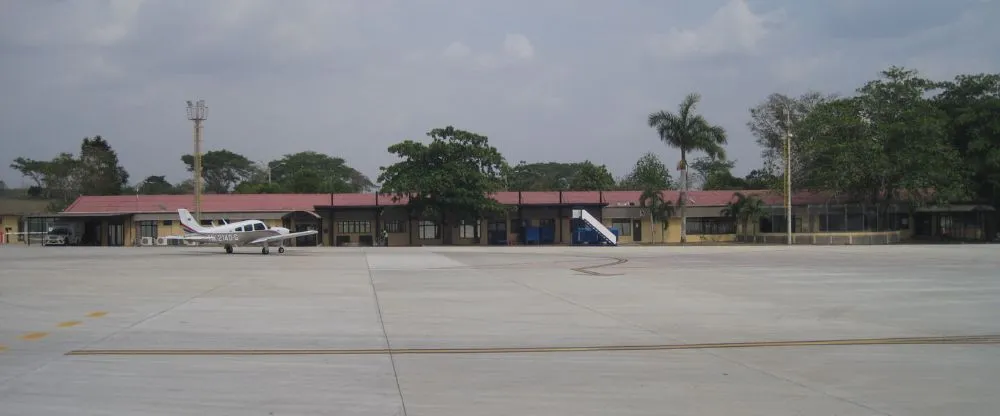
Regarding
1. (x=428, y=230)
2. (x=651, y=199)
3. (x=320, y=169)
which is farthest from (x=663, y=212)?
(x=320, y=169)

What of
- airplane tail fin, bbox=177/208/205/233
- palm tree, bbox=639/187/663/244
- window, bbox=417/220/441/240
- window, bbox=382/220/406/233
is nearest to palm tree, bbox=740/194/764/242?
palm tree, bbox=639/187/663/244

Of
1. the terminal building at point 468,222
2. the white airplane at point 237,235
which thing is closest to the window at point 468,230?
the terminal building at point 468,222

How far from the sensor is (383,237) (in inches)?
2462

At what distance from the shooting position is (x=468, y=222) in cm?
6378

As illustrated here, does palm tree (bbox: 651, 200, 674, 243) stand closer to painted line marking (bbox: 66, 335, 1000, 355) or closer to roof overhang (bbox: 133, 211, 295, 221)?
roof overhang (bbox: 133, 211, 295, 221)

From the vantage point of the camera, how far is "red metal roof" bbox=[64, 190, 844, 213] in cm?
6475

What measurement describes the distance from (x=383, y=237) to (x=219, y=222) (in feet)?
45.9

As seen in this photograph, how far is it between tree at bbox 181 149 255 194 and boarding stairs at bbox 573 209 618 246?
6522cm

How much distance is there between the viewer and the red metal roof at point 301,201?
6475 centimetres

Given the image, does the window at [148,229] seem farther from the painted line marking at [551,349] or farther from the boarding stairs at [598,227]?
the painted line marking at [551,349]

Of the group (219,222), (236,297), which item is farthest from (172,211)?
(236,297)

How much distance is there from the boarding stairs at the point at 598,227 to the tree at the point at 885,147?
56.8 ft

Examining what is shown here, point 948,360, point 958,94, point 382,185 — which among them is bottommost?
point 948,360

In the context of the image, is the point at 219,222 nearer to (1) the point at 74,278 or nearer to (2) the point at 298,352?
(1) the point at 74,278
